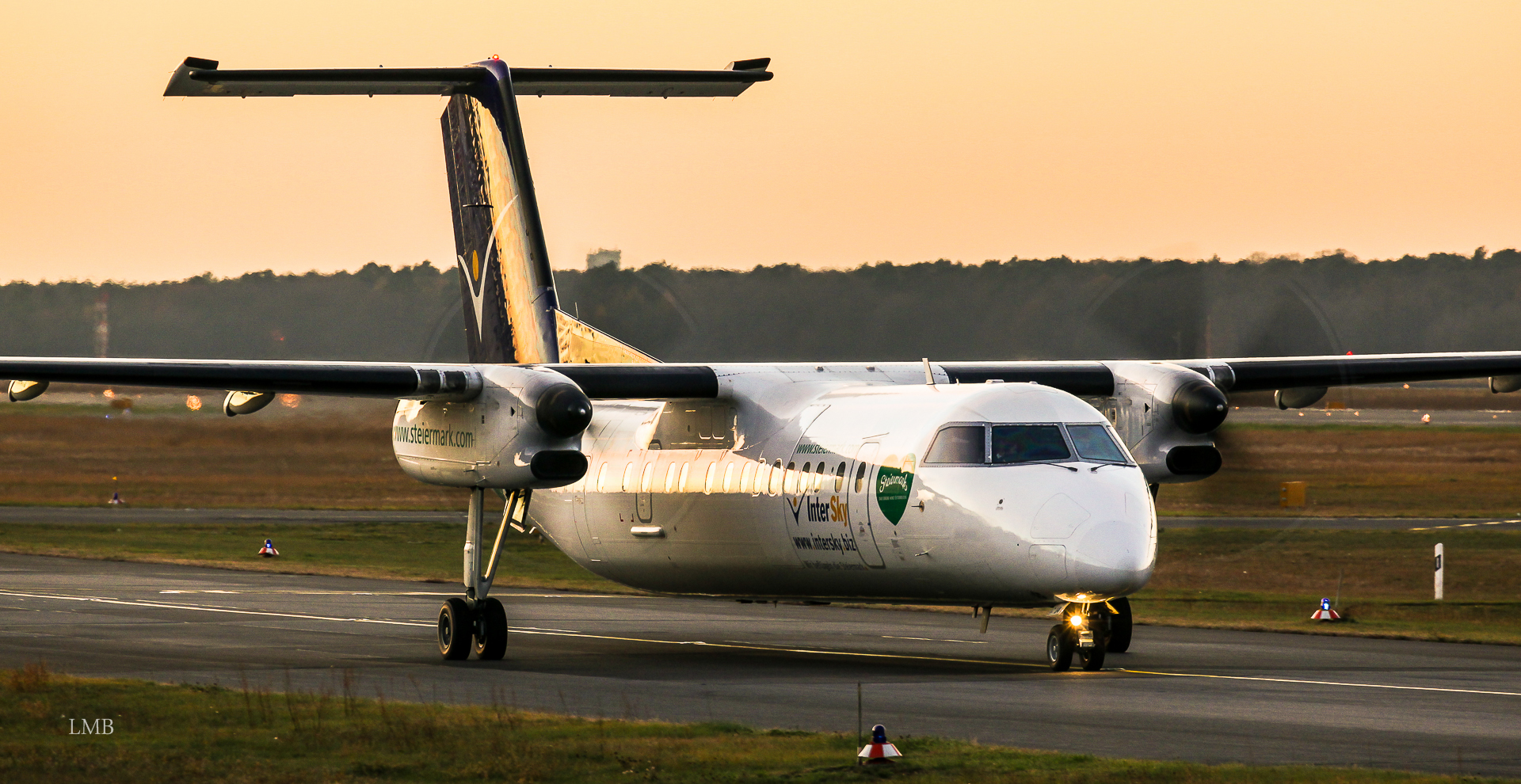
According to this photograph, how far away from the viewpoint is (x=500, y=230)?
948 inches

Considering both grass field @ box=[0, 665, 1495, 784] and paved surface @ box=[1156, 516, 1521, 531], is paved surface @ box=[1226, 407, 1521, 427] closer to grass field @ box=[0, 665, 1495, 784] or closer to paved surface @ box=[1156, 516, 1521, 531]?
paved surface @ box=[1156, 516, 1521, 531]

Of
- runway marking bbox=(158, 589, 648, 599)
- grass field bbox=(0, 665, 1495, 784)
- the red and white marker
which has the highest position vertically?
runway marking bbox=(158, 589, 648, 599)

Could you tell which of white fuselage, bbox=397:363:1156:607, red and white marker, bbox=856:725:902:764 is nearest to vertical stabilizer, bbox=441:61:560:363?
white fuselage, bbox=397:363:1156:607

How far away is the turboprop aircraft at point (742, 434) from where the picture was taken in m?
16.1

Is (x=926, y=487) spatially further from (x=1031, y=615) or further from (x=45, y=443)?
(x=45, y=443)

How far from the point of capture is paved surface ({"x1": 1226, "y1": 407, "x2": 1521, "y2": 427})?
73.4 metres

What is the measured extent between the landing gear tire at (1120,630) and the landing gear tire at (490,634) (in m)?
6.37

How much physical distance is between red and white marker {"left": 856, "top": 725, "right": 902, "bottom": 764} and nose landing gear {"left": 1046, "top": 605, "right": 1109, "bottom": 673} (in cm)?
599

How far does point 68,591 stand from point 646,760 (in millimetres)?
19980

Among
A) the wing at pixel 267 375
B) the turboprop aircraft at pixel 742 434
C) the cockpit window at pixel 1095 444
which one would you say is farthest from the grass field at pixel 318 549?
the cockpit window at pixel 1095 444

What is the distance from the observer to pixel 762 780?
424 inches

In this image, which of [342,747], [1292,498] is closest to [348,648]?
[342,747]

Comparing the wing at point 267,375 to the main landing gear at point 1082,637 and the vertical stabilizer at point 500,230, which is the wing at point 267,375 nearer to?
the vertical stabilizer at point 500,230

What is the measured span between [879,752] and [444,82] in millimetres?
14732
